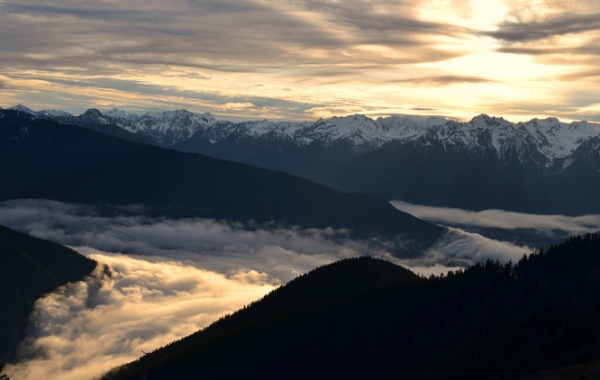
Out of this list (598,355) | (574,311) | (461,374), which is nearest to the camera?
(598,355)

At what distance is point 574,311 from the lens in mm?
190750

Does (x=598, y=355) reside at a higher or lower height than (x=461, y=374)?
higher

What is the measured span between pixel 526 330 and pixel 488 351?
1665cm

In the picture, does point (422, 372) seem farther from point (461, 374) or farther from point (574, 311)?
point (574, 311)

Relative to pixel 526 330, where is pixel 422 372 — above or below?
below

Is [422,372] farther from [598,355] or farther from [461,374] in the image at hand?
[598,355]

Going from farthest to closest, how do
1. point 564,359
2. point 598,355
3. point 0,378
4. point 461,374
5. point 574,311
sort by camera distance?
point 574,311 → point 461,374 → point 564,359 → point 598,355 → point 0,378

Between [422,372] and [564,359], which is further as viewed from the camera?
[422,372]

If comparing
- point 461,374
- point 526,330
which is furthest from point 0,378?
point 526,330

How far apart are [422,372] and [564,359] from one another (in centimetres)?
4847

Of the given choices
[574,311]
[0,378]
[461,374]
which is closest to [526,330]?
[574,311]

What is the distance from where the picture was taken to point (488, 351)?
7096 inches

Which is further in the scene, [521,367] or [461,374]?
[461,374]

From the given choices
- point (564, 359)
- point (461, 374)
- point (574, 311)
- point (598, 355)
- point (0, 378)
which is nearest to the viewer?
point (0, 378)
